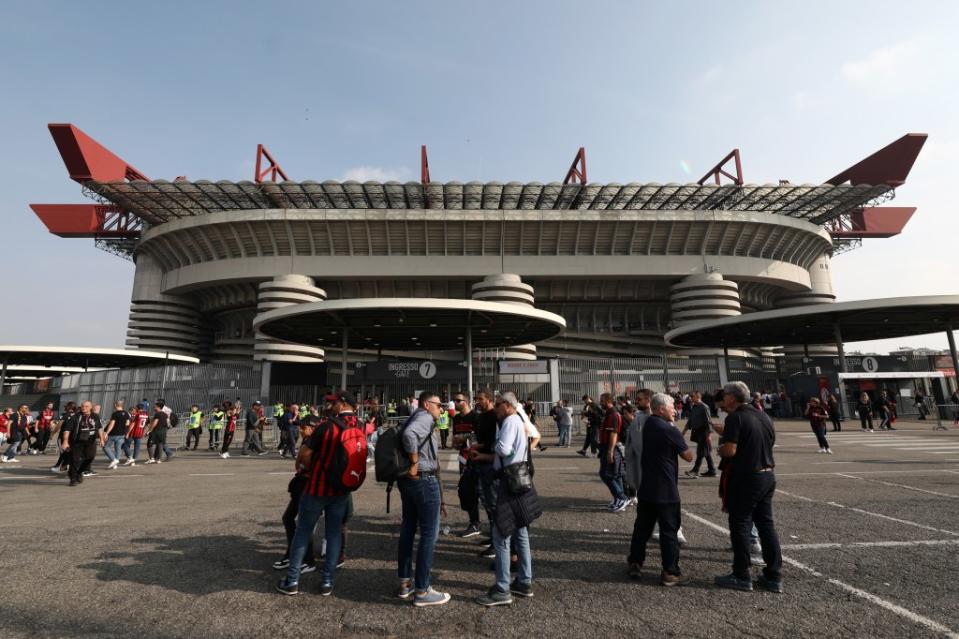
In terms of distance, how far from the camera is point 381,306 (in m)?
21.0

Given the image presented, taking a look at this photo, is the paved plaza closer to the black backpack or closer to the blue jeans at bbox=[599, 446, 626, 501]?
the blue jeans at bbox=[599, 446, 626, 501]

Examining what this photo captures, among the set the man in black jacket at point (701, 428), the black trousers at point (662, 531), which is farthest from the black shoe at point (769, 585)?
the man in black jacket at point (701, 428)

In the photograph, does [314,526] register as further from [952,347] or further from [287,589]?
[952,347]

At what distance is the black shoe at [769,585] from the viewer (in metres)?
3.76

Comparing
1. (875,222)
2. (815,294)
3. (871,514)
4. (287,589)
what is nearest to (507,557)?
(287,589)

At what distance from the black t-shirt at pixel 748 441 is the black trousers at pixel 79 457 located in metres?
12.4

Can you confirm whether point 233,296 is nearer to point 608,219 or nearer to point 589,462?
point 608,219

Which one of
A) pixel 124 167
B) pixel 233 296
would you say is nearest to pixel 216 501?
pixel 233 296

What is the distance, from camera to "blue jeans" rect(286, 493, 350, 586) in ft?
12.4

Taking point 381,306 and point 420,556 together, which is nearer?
point 420,556

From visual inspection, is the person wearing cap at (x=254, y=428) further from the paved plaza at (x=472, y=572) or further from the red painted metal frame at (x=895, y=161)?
the red painted metal frame at (x=895, y=161)

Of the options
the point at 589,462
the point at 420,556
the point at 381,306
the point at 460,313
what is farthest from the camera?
the point at 460,313

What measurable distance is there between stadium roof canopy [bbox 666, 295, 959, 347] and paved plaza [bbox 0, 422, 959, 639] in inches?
859

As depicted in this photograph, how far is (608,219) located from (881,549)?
1551 inches
